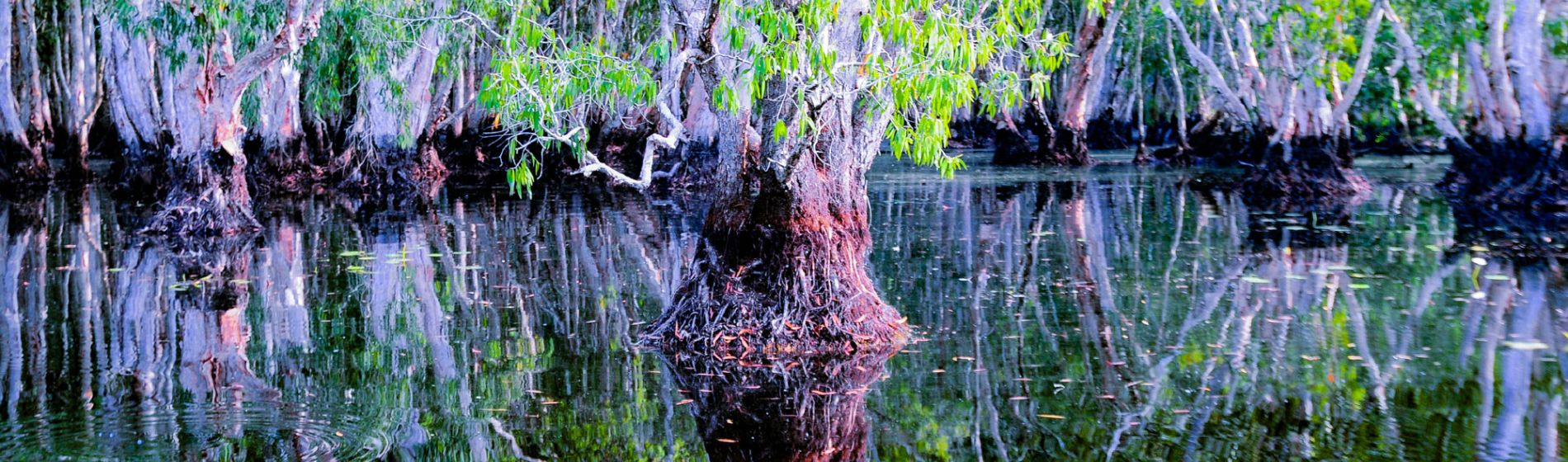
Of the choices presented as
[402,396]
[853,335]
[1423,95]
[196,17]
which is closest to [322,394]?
[402,396]

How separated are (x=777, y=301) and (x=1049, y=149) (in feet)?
87.1

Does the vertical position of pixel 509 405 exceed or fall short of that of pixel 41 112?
it falls short

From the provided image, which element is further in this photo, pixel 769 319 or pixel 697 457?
pixel 769 319

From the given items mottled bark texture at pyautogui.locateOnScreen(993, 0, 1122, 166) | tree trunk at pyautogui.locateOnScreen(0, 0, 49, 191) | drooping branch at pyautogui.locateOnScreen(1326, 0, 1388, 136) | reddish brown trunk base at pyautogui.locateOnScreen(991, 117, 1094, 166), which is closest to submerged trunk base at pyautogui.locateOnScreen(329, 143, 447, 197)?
tree trunk at pyautogui.locateOnScreen(0, 0, 49, 191)

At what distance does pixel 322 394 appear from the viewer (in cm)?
756

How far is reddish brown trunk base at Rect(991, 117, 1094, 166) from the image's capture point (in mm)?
33844

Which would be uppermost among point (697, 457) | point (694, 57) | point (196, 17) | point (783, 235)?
point (196, 17)

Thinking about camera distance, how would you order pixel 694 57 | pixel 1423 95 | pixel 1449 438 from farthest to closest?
pixel 1423 95
pixel 694 57
pixel 1449 438

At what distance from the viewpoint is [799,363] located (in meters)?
8.25

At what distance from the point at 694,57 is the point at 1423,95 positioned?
15893 mm

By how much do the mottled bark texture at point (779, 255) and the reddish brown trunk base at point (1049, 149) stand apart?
1011 inches

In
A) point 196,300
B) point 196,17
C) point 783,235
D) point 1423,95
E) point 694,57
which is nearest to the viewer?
point 694,57

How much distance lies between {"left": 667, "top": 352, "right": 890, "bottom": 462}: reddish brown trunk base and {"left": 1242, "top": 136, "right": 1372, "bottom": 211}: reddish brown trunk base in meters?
15.1

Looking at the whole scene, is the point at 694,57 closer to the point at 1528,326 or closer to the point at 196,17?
the point at 1528,326
